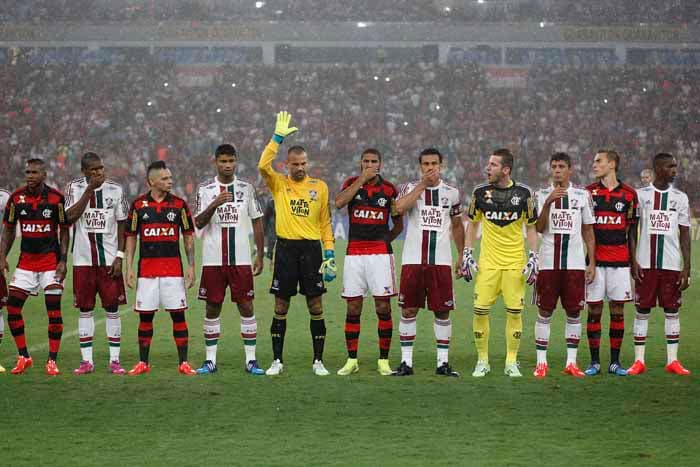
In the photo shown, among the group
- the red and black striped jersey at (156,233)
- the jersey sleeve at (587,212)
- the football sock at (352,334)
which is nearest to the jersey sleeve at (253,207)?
the red and black striped jersey at (156,233)

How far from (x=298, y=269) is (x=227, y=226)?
0.78m

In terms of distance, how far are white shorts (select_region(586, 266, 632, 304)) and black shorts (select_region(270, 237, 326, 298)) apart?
8.30ft

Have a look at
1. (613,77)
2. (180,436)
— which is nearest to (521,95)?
(613,77)

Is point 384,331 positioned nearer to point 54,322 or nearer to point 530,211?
point 530,211

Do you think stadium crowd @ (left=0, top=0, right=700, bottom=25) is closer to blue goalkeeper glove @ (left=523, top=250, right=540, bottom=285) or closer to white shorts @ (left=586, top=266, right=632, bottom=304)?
white shorts @ (left=586, top=266, right=632, bottom=304)

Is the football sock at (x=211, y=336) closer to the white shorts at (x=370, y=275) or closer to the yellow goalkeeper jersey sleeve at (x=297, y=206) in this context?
the yellow goalkeeper jersey sleeve at (x=297, y=206)

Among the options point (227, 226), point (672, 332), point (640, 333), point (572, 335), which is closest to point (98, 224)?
point (227, 226)

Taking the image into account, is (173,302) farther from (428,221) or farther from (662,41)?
(662,41)

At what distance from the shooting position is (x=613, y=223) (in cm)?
951

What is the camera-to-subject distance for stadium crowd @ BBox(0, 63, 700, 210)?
37562 mm

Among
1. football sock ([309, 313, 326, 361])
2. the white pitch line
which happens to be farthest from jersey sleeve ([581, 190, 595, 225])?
the white pitch line

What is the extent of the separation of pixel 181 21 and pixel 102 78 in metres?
4.95

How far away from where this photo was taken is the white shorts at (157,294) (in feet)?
30.8

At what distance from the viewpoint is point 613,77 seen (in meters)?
43.8
